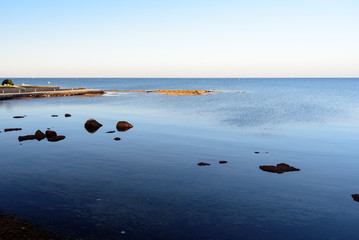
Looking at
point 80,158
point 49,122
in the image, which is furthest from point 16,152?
Answer: point 49,122

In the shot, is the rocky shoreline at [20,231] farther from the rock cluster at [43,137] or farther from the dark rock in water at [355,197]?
the rock cluster at [43,137]

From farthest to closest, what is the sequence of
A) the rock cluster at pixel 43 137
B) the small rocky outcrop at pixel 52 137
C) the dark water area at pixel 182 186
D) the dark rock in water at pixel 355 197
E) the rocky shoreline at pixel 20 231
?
the small rocky outcrop at pixel 52 137 < the rock cluster at pixel 43 137 < the dark rock in water at pixel 355 197 < the dark water area at pixel 182 186 < the rocky shoreline at pixel 20 231

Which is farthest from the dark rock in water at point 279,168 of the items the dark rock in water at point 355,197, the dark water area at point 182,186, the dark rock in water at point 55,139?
the dark rock in water at point 55,139

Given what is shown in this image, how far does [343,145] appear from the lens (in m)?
32.5

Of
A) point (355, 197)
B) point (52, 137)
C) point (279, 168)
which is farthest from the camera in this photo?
point (52, 137)

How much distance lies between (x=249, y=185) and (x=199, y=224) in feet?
22.1

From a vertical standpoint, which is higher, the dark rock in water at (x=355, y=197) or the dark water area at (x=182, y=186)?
the dark rock in water at (x=355, y=197)

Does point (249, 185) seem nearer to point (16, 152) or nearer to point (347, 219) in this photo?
point (347, 219)

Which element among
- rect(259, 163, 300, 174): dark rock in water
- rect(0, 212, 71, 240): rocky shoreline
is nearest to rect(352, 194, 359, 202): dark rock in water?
rect(259, 163, 300, 174): dark rock in water

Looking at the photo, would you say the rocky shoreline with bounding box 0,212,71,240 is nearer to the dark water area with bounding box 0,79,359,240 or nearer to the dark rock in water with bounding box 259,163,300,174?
the dark water area with bounding box 0,79,359,240

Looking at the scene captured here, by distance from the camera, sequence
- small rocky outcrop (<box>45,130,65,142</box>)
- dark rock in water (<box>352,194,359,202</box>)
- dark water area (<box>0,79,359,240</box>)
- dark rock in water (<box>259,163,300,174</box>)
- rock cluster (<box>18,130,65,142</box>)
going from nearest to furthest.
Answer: dark water area (<box>0,79,359,240</box>), dark rock in water (<box>352,194,359,202</box>), dark rock in water (<box>259,163,300,174</box>), rock cluster (<box>18,130,65,142</box>), small rocky outcrop (<box>45,130,65,142</box>)

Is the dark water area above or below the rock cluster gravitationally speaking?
above

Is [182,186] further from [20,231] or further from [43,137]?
[43,137]

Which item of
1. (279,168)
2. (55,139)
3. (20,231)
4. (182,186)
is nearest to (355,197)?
(279,168)
